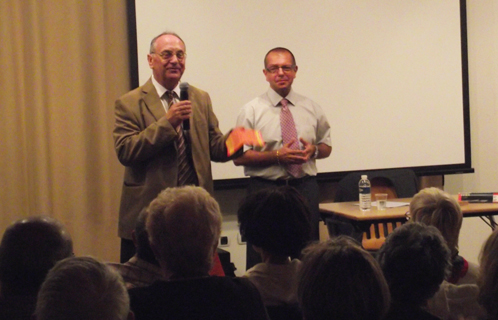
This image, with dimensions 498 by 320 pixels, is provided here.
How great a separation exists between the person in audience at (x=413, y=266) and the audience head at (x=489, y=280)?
136mm

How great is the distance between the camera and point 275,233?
7.23ft

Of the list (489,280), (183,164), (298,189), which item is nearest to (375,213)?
(298,189)

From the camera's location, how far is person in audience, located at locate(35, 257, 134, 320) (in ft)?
4.02

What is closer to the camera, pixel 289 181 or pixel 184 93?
pixel 184 93

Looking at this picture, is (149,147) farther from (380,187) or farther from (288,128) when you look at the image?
(380,187)

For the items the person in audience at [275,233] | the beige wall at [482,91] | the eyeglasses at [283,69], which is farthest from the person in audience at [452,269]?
the beige wall at [482,91]

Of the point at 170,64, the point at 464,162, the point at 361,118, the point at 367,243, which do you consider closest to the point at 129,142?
the point at 170,64

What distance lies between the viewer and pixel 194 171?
121 inches

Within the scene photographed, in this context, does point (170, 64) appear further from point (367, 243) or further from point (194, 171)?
point (367, 243)

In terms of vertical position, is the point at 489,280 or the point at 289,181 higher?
the point at 289,181

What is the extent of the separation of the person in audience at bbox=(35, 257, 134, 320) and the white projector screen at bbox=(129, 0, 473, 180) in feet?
10.9

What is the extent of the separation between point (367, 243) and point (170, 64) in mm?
1819

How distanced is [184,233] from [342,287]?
52cm

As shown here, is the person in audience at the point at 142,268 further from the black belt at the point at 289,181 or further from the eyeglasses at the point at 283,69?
the eyeglasses at the point at 283,69
